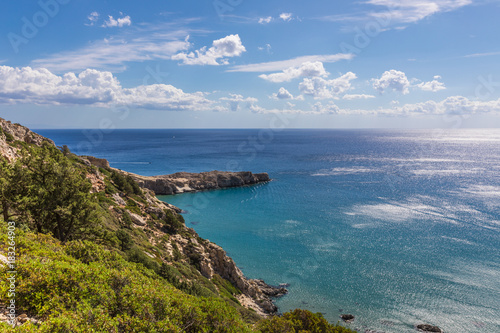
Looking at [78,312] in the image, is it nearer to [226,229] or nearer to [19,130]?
[19,130]

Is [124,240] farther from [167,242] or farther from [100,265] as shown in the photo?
[100,265]

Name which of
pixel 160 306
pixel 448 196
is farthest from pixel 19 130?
pixel 448 196

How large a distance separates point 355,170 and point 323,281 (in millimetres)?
107619

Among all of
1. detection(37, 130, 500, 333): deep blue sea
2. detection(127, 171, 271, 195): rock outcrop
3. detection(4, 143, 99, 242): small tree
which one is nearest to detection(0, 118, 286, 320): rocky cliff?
detection(37, 130, 500, 333): deep blue sea

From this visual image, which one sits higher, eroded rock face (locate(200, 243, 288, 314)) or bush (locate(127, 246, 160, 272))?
bush (locate(127, 246, 160, 272))

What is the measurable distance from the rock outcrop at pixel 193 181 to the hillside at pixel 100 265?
51275 millimetres

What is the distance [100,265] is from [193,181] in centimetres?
9496

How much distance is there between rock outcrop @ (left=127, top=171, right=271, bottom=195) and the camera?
101 meters

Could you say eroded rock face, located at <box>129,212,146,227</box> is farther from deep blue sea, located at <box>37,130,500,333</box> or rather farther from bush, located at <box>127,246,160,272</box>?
deep blue sea, located at <box>37,130,500,333</box>

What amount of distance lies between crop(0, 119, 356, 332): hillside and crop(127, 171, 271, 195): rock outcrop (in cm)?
5128

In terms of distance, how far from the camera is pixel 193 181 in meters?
110

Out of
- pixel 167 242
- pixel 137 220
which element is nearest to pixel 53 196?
pixel 167 242

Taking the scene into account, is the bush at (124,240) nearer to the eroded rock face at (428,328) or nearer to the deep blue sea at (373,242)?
the deep blue sea at (373,242)

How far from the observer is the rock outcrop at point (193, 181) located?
10069 centimetres
